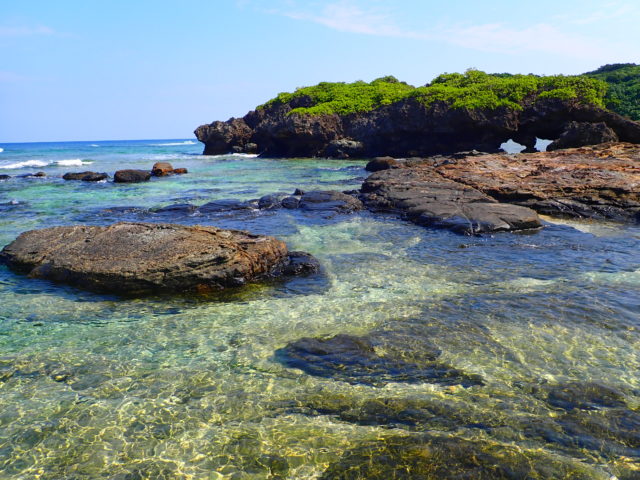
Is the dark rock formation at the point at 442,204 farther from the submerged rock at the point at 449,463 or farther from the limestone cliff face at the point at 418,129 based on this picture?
the limestone cliff face at the point at 418,129

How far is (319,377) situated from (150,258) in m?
4.95

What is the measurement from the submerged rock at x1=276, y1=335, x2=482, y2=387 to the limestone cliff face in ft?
97.5

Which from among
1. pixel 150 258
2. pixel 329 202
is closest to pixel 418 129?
pixel 329 202

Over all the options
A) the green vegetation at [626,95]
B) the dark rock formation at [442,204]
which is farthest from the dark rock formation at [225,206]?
the green vegetation at [626,95]

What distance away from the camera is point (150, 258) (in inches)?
354

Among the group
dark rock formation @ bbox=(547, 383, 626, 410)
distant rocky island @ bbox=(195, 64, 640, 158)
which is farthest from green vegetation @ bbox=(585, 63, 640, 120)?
dark rock formation @ bbox=(547, 383, 626, 410)

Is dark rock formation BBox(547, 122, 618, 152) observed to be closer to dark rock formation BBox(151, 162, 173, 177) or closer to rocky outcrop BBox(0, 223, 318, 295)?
rocky outcrop BBox(0, 223, 318, 295)

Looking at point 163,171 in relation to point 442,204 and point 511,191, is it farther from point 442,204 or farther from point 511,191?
point 511,191

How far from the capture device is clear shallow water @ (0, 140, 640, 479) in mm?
4316

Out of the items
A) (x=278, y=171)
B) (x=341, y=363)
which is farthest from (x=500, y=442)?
(x=278, y=171)

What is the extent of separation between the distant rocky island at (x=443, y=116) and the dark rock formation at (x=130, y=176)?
20.5m

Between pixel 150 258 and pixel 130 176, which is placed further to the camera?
pixel 130 176

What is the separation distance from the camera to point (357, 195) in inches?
795

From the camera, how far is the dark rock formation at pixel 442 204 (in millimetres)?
13688
